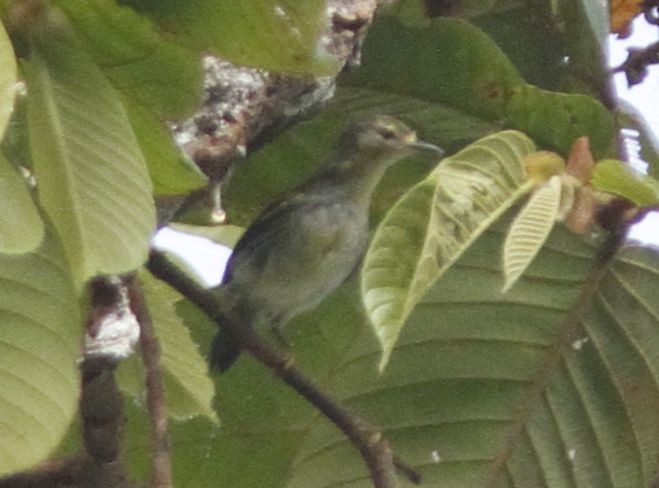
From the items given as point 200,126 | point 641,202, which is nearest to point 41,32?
point 200,126

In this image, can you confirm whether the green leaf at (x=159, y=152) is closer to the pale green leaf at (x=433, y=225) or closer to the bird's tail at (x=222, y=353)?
the pale green leaf at (x=433, y=225)

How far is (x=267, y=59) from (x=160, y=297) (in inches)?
11.2

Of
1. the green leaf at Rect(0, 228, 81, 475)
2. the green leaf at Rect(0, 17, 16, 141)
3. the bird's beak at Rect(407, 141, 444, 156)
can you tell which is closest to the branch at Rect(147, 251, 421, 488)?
the bird's beak at Rect(407, 141, 444, 156)

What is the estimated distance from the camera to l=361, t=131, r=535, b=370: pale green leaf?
2.01 feet

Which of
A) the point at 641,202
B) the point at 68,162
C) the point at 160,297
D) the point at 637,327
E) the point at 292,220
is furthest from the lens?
the point at 292,220

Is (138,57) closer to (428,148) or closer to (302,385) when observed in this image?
(302,385)

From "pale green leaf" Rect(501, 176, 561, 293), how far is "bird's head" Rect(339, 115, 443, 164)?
26.3 inches

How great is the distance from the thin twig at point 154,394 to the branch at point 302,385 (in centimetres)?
20

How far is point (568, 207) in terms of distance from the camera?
0.75 meters

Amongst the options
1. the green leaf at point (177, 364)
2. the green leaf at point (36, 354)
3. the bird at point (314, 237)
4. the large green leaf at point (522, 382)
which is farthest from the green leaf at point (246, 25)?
the bird at point (314, 237)

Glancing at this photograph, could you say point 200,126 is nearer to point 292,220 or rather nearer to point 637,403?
point 637,403

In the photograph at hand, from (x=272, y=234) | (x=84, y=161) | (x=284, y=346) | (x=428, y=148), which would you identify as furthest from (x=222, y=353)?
(x=84, y=161)

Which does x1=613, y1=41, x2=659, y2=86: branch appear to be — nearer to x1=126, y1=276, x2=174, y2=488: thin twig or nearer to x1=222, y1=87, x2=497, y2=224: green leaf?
x1=222, y1=87, x2=497, y2=224: green leaf

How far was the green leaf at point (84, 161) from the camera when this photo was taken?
0.53 meters
